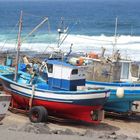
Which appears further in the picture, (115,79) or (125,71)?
(125,71)

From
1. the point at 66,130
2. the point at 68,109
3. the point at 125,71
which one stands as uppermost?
the point at 125,71

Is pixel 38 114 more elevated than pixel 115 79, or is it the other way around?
pixel 115 79

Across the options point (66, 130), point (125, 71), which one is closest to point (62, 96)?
point (66, 130)

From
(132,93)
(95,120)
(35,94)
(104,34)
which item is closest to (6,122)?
(35,94)

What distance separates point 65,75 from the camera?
809 inches

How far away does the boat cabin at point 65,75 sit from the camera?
20.5 m

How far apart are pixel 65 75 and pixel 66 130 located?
2981 millimetres

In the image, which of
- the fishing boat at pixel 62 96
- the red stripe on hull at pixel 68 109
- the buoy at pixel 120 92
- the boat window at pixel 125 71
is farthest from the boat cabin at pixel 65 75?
the boat window at pixel 125 71

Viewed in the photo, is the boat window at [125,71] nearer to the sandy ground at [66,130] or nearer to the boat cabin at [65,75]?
the sandy ground at [66,130]

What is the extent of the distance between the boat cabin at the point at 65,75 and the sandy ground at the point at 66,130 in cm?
136

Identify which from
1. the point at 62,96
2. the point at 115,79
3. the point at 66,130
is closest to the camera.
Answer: the point at 66,130

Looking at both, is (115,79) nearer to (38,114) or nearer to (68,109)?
(68,109)

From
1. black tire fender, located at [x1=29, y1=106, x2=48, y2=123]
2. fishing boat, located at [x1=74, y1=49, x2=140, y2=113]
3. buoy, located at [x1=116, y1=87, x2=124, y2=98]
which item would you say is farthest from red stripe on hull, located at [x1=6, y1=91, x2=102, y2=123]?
fishing boat, located at [x1=74, y1=49, x2=140, y2=113]

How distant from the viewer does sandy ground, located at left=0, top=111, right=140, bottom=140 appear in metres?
15.8
